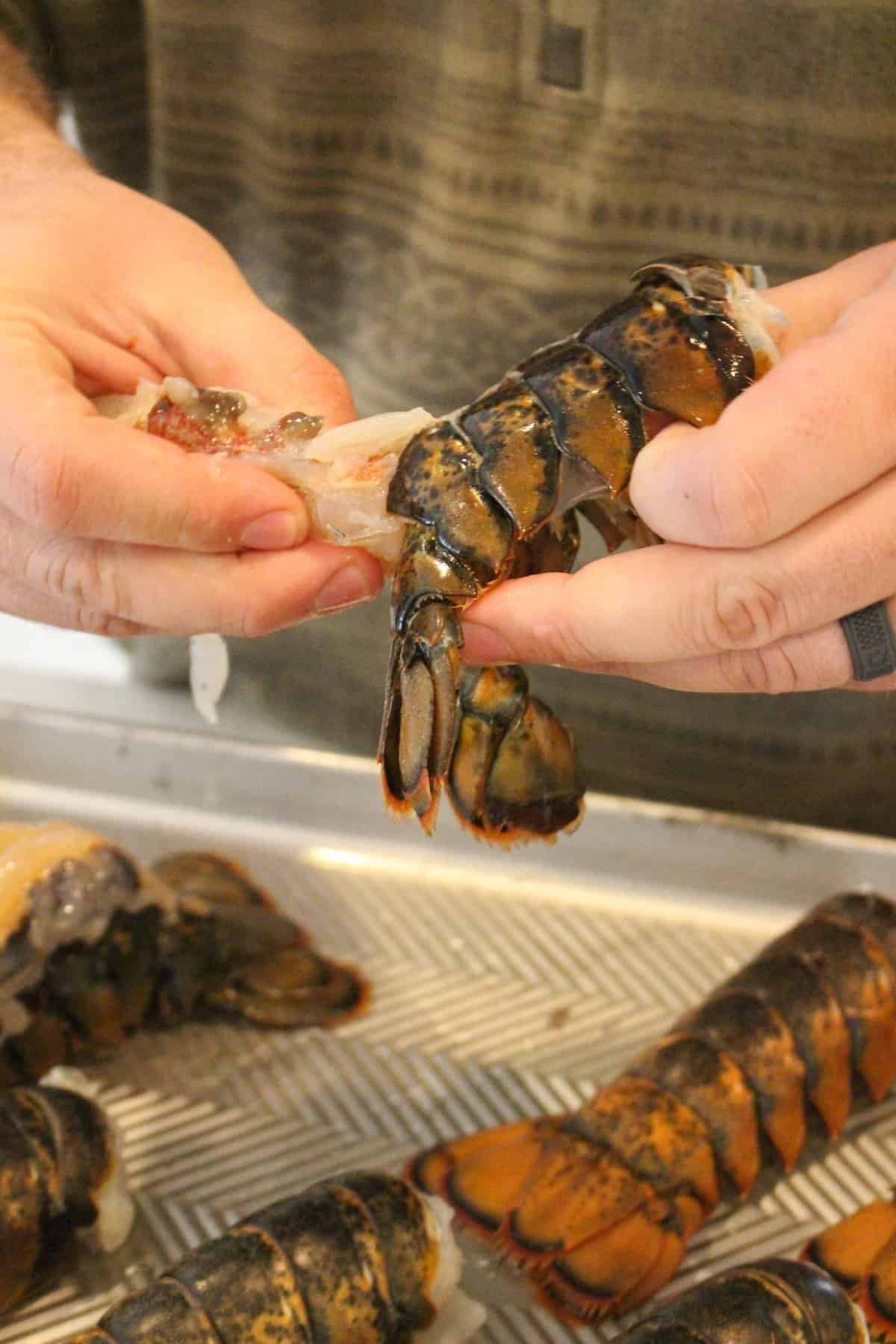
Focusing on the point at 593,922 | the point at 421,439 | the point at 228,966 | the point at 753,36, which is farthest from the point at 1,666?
the point at 753,36

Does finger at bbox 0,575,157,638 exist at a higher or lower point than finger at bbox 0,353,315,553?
lower

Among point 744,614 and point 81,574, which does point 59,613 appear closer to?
point 81,574

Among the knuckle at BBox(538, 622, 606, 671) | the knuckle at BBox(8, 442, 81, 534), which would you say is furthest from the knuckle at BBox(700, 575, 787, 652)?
the knuckle at BBox(8, 442, 81, 534)

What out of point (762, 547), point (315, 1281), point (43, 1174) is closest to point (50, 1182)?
point (43, 1174)

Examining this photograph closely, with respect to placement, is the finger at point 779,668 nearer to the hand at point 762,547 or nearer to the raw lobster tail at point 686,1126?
the hand at point 762,547

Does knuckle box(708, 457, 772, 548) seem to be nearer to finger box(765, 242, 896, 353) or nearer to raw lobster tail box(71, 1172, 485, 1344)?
finger box(765, 242, 896, 353)

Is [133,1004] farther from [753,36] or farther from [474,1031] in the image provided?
[753,36]
